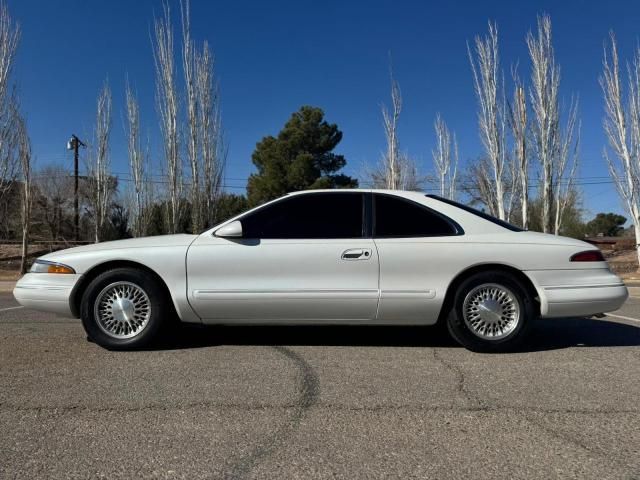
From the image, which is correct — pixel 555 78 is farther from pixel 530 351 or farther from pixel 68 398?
pixel 68 398

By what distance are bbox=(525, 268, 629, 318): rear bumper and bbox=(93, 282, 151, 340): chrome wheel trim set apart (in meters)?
3.43

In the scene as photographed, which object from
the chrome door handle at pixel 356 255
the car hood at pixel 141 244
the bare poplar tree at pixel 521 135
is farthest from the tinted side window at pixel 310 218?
the bare poplar tree at pixel 521 135

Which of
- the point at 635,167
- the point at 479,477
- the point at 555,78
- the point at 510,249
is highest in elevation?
the point at 555,78

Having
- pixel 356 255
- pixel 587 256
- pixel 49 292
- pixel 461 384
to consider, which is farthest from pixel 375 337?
pixel 49 292

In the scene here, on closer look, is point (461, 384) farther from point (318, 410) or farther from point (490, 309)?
point (318, 410)

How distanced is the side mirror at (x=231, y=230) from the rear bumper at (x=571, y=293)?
2554mm

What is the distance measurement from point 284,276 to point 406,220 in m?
1.22

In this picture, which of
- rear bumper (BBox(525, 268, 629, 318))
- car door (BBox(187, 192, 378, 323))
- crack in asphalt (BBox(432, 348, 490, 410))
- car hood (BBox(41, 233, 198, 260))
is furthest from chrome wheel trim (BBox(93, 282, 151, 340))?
rear bumper (BBox(525, 268, 629, 318))

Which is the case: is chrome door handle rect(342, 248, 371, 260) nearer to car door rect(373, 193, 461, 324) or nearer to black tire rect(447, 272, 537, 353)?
car door rect(373, 193, 461, 324)

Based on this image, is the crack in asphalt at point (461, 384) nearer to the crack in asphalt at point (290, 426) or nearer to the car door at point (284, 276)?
the car door at point (284, 276)

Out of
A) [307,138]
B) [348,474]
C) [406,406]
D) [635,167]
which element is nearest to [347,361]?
[406,406]

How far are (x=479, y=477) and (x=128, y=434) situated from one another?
72.6 inches

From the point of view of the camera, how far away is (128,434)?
9.15ft

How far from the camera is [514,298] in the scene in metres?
4.45
